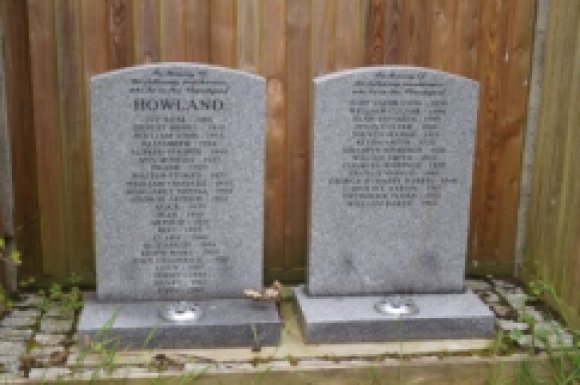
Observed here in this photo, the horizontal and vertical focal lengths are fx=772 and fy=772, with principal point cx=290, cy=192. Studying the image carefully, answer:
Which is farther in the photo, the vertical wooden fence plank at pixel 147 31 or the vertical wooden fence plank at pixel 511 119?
the vertical wooden fence plank at pixel 511 119

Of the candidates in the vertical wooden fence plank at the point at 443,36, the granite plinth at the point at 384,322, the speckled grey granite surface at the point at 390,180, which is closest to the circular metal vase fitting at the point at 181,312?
the granite plinth at the point at 384,322

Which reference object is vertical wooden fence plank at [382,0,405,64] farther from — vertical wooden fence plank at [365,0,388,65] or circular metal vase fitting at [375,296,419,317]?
circular metal vase fitting at [375,296,419,317]

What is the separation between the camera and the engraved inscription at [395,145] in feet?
12.9

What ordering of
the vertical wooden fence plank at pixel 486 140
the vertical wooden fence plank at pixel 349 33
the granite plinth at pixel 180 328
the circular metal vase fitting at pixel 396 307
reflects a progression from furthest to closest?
1. the vertical wooden fence plank at pixel 486 140
2. the vertical wooden fence plank at pixel 349 33
3. the circular metal vase fitting at pixel 396 307
4. the granite plinth at pixel 180 328

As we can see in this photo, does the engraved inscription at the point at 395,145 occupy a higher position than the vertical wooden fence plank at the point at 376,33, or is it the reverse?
the vertical wooden fence plank at the point at 376,33

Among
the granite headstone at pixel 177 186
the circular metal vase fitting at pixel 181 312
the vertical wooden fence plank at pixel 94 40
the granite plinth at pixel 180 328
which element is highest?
the vertical wooden fence plank at pixel 94 40

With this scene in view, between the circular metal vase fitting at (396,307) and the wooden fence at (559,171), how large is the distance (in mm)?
804

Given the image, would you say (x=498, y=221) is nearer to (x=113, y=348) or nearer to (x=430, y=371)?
(x=430, y=371)

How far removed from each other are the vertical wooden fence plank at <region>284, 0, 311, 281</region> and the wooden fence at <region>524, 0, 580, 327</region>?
1327mm

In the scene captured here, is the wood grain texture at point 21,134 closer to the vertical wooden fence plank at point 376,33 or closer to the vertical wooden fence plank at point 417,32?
the vertical wooden fence plank at point 376,33

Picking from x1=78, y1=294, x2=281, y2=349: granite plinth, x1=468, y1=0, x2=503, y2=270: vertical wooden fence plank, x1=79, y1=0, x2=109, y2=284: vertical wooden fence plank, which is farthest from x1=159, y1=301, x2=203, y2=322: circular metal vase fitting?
x1=468, y1=0, x2=503, y2=270: vertical wooden fence plank

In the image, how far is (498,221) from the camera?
4.66m

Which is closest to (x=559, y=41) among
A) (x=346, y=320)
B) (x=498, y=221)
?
(x=498, y=221)

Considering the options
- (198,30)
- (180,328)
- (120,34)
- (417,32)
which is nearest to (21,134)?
(120,34)
